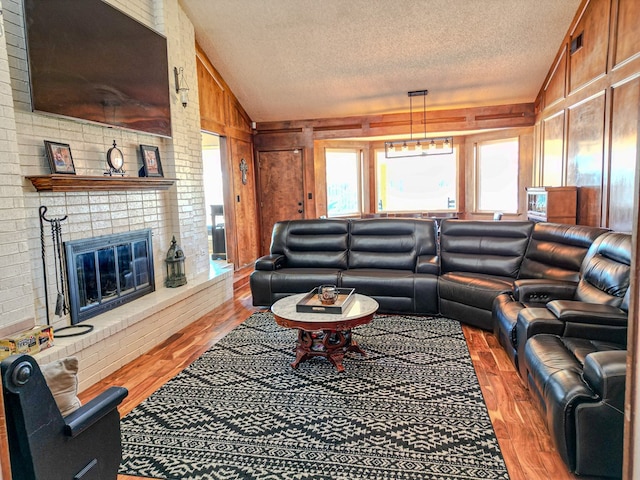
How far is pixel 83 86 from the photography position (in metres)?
3.26

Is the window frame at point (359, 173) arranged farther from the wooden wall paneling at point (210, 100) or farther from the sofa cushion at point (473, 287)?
the sofa cushion at point (473, 287)

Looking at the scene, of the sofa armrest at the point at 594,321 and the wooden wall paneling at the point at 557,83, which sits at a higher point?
the wooden wall paneling at the point at 557,83

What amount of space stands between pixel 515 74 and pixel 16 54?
5.83 meters

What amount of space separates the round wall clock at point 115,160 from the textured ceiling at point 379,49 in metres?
2.19

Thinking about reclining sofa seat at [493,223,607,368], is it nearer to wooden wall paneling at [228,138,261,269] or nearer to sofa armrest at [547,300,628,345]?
sofa armrest at [547,300,628,345]

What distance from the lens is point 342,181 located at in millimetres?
8297

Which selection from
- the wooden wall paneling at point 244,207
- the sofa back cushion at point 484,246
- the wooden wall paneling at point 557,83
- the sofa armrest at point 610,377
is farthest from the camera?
the wooden wall paneling at point 244,207

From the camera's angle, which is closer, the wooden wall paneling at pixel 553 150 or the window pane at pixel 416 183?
the wooden wall paneling at pixel 553 150

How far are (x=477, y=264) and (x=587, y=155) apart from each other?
170 cm

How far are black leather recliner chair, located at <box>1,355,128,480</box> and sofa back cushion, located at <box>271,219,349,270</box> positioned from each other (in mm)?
3311

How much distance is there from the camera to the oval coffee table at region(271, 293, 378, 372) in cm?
301

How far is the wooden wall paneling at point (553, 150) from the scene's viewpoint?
17.5ft

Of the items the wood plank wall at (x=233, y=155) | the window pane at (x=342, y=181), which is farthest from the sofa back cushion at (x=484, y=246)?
the window pane at (x=342, y=181)

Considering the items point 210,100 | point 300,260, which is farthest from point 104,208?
point 210,100
